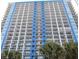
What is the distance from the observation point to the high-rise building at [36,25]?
427 inches

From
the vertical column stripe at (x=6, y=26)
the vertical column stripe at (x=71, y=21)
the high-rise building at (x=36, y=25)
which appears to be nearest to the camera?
the high-rise building at (x=36, y=25)

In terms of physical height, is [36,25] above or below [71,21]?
below

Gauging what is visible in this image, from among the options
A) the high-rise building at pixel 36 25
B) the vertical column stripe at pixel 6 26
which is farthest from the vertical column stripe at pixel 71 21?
the vertical column stripe at pixel 6 26

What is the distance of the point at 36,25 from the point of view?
12664 millimetres

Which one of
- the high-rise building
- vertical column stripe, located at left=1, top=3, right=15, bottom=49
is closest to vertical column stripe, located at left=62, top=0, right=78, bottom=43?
the high-rise building

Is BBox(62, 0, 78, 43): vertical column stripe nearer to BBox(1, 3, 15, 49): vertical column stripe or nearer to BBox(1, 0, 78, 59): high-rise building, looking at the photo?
BBox(1, 0, 78, 59): high-rise building

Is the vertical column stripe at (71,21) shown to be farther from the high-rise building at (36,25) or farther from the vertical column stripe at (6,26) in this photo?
the vertical column stripe at (6,26)

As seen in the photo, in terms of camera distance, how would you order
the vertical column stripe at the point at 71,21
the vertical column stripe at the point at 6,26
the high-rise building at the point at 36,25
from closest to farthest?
the high-rise building at the point at 36,25
the vertical column stripe at the point at 6,26
the vertical column stripe at the point at 71,21

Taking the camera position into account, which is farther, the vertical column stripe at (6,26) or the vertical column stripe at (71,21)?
the vertical column stripe at (71,21)

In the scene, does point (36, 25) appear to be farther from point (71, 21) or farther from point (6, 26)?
point (71, 21)

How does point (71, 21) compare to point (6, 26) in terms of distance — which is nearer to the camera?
point (6, 26)

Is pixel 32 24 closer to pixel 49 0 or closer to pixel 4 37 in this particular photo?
pixel 4 37

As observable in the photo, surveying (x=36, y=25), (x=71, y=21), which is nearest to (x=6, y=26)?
(x=36, y=25)

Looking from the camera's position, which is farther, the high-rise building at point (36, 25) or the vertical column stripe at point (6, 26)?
the vertical column stripe at point (6, 26)
